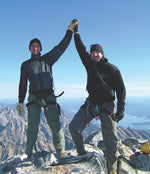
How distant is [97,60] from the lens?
316 inches

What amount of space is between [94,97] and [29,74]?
4417 millimetres

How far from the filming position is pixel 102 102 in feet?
26.1

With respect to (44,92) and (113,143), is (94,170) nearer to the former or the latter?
(113,143)

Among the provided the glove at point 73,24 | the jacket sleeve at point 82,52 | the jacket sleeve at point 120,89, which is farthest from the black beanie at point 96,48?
the glove at point 73,24

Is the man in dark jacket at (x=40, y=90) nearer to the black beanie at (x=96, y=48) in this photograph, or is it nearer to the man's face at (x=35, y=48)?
the man's face at (x=35, y=48)

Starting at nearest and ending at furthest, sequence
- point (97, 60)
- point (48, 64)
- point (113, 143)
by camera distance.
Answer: point (113, 143), point (97, 60), point (48, 64)

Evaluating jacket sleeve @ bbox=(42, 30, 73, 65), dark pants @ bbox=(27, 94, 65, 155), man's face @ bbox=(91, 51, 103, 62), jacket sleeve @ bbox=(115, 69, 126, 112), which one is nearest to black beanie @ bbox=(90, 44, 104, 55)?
Result: man's face @ bbox=(91, 51, 103, 62)

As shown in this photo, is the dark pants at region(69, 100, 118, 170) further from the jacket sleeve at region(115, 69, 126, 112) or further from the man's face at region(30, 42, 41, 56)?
the man's face at region(30, 42, 41, 56)

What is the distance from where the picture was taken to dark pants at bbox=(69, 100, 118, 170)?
24.6ft

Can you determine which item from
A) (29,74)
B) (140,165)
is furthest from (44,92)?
(140,165)

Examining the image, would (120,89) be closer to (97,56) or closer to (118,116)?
(118,116)

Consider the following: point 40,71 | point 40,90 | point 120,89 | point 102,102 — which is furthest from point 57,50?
point 120,89

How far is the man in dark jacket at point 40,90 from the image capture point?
8.93 m

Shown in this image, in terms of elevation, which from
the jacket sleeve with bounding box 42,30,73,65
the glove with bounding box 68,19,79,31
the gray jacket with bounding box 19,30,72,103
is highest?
the glove with bounding box 68,19,79,31
